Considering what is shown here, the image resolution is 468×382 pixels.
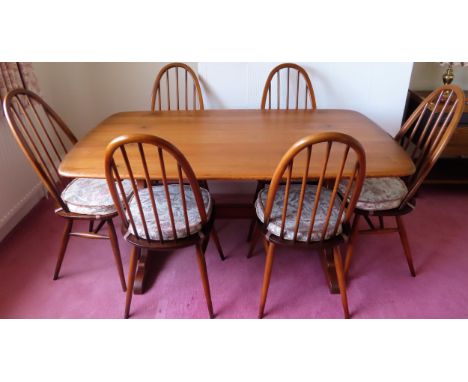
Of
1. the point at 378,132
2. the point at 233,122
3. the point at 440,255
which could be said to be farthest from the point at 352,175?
the point at 440,255

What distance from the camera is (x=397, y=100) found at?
2232mm

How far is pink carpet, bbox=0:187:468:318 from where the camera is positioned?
63.5 inches

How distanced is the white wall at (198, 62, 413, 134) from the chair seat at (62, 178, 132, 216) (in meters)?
0.98

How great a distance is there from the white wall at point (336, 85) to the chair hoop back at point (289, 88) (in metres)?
0.07

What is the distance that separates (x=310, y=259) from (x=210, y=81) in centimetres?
130

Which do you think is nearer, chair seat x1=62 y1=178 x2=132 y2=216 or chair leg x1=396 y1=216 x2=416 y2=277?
chair seat x1=62 y1=178 x2=132 y2=216

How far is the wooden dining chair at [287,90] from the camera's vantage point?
207 cm

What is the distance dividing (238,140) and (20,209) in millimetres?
1621

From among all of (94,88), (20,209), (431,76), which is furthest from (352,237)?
(94,88)

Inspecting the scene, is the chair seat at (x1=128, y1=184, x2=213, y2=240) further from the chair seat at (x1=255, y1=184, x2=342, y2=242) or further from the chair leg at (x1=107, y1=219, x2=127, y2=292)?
the chair seat at (x1=255, y1=184, x2=342, y2=242)

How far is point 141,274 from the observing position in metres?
1.76

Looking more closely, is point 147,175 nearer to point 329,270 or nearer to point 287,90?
point 329,270

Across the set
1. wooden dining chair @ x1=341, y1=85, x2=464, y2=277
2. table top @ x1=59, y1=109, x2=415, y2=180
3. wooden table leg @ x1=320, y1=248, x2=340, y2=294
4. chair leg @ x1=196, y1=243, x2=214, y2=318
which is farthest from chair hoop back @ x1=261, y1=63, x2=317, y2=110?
chair leg @ x1=196, y1=243, x2=214, y2=318
